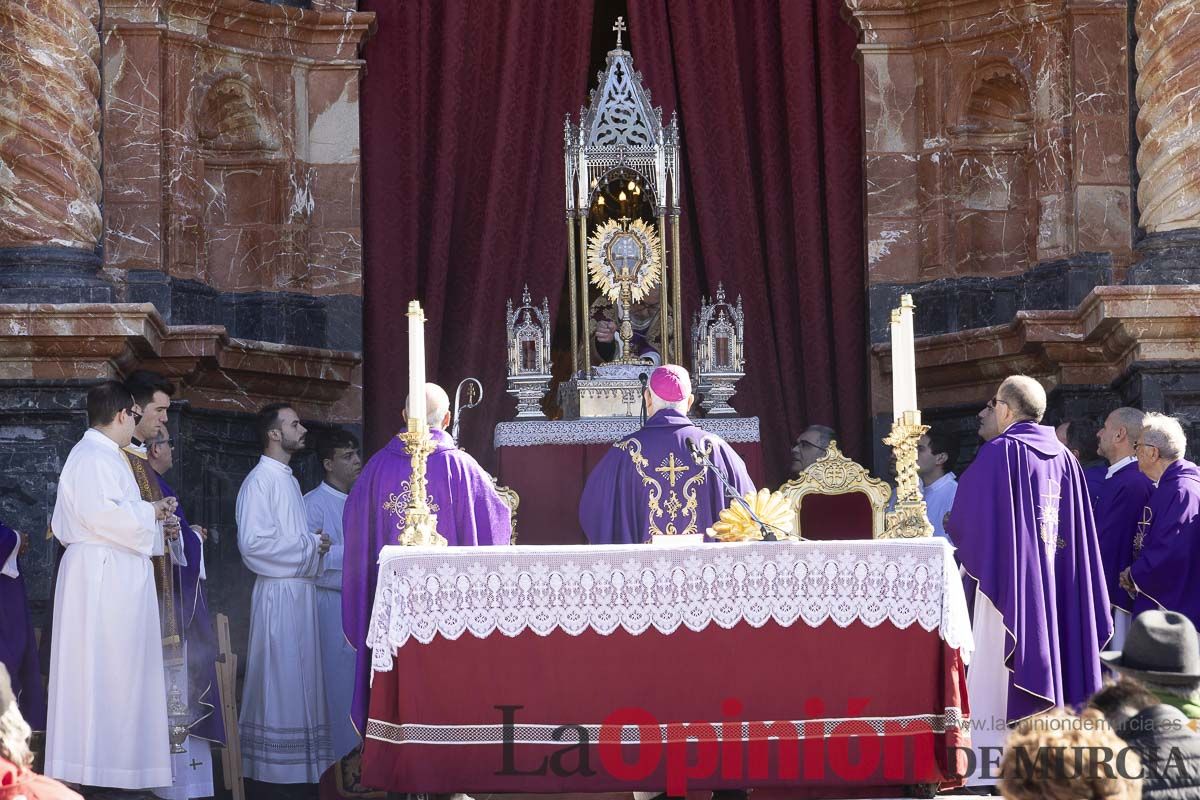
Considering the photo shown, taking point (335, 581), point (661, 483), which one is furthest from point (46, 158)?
point (661, 483)

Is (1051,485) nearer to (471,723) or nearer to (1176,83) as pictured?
(471,723)

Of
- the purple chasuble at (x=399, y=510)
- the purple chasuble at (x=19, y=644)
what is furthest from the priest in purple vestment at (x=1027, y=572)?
the purple chasuble at (x=19, y=644)

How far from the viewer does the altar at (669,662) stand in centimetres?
673

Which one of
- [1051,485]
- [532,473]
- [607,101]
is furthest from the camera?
[607,101]

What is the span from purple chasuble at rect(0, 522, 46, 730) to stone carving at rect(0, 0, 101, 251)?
6.78 feet

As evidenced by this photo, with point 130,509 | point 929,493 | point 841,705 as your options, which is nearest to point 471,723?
point 841,705

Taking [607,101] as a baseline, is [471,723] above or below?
below

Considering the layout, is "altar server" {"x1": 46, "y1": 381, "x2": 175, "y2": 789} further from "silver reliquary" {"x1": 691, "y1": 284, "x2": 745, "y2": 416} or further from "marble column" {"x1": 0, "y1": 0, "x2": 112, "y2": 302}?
"silver reliquary" {"x1": 691, "y1": 284, "x2": 745, "y2": 416}

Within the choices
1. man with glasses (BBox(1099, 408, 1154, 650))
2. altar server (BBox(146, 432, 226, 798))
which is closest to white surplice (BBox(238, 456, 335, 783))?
altar server (BBox(146, 432, 226, 798))

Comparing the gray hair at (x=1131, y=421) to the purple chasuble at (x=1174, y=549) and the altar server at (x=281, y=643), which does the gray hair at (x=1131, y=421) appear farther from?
the altar server at (x=281, y=643)

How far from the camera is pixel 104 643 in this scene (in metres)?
7.83

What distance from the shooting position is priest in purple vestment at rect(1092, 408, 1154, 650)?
8.26 meters

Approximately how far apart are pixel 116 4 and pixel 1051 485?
5.89 meters

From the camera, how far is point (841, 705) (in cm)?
675
